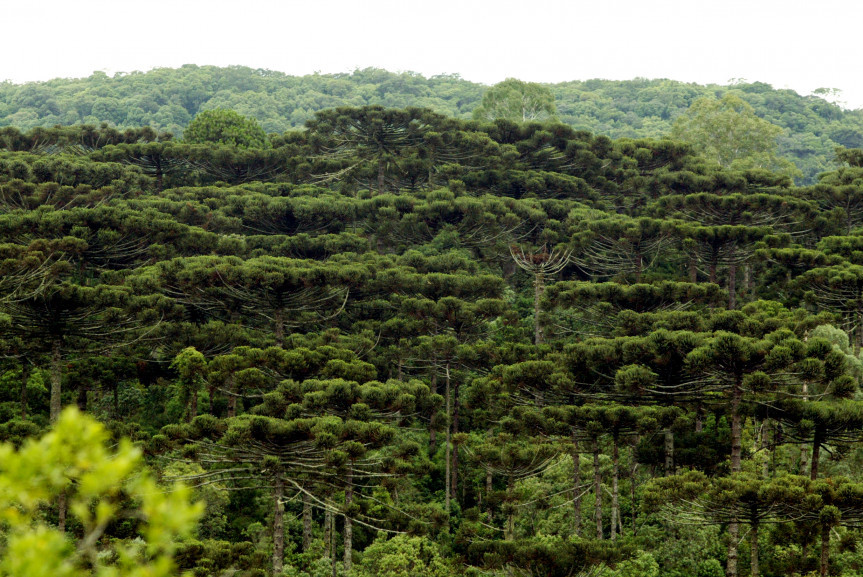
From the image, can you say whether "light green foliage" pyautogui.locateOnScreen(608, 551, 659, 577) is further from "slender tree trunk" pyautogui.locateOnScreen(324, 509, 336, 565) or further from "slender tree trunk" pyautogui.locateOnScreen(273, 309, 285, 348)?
"slender tree trunk" pyautogui.locateOnScreen(273, 309, 285, 348)

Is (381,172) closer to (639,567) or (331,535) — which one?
(331,535)

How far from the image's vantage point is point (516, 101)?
67375mm

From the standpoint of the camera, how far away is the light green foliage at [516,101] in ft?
221

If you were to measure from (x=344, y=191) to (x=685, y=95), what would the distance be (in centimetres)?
6687

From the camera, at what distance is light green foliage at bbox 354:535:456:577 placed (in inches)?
805

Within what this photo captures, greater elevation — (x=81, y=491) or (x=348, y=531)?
(x=81, y=491)

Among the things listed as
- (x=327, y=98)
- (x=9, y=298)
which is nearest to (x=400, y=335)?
(x=9, y=298)

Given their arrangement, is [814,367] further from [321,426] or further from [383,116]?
[383,116]

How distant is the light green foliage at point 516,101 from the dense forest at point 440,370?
17.4m

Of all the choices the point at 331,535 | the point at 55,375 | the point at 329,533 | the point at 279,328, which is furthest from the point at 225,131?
the point at 331,535

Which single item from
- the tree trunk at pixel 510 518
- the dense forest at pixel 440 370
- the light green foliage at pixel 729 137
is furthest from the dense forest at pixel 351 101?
the tree trunk at pixel 510 518

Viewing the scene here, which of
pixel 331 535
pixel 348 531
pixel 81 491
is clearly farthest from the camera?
pixel 331 535

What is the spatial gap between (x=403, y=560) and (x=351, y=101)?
93090 millimetres

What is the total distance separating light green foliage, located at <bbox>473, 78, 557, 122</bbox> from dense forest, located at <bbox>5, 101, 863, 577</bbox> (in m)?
17.4
